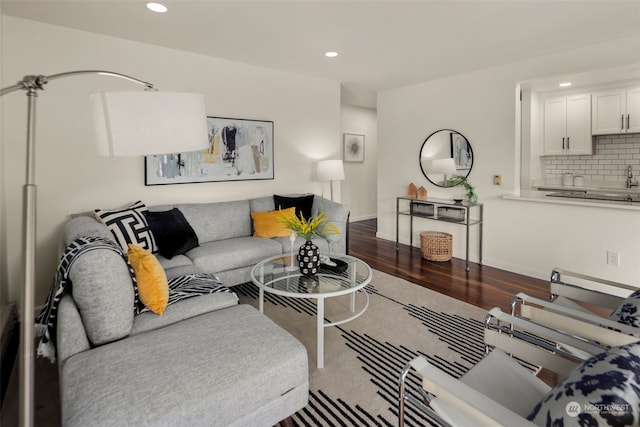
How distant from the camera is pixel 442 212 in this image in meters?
4.55

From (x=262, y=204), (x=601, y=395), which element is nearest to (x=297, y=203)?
(x=262, y=204)

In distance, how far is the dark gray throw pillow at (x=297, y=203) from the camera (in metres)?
4.09

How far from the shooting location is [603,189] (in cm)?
459

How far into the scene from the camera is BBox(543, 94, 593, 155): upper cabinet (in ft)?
15.2

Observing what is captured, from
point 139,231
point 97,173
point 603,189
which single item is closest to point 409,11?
point 139,231

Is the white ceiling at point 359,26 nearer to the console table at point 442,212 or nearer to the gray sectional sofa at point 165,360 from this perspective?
the console table at point 442,212

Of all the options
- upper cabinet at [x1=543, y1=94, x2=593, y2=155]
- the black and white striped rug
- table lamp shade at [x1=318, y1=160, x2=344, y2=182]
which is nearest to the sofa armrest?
the black and white striped rug

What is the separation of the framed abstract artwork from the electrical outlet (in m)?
3.68

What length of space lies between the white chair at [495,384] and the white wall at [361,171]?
533 centimetres

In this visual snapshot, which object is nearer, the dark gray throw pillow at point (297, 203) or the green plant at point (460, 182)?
the dark gray throw pillow at point (297, 203)

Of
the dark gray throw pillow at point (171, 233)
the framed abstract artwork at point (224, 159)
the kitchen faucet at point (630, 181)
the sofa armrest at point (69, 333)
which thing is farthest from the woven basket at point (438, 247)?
the sofa armrest at point (69, 333)

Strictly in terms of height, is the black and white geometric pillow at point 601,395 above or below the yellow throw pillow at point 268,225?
below

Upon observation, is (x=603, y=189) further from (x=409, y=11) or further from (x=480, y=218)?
(x=409, y=11)

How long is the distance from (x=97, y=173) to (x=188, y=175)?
2.72 feet
